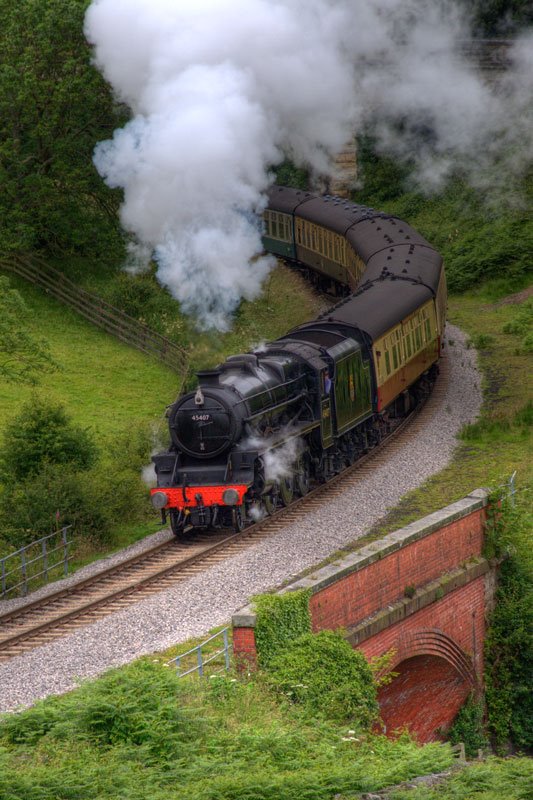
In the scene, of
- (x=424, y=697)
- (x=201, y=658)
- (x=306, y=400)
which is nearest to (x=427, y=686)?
(x=424, y=697)

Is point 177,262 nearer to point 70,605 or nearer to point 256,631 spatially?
point 70,605

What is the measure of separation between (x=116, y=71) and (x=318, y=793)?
1912 centimetres

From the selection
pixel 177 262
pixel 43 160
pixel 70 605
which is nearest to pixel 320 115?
pixel 43 160

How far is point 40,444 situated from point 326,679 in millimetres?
12283

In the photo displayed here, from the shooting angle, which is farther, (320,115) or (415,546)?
(320,115)

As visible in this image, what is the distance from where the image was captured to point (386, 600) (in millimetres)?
16172

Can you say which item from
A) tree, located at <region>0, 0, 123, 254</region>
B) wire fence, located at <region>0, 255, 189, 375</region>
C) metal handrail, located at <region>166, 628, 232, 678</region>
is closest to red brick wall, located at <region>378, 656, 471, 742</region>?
metal handrail, located at <region>166, 628, 232, 678</region>

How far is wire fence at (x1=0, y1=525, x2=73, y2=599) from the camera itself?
2005 cm

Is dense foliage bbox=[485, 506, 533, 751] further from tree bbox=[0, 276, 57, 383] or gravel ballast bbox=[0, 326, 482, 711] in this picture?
tree bbox=[0, 276, 57, 383]

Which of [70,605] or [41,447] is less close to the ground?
[41,447]

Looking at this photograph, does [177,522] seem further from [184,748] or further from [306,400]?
[184,748]

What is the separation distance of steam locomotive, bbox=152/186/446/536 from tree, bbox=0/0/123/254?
36.5 ft

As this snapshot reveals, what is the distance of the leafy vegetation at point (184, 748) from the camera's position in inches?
421

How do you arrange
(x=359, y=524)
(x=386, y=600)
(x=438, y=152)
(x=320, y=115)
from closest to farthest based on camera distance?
1. (x=386, y=600)
2. (x=359, y=524)
3. (x=320, y=115)
4. (x=438, y=152)
